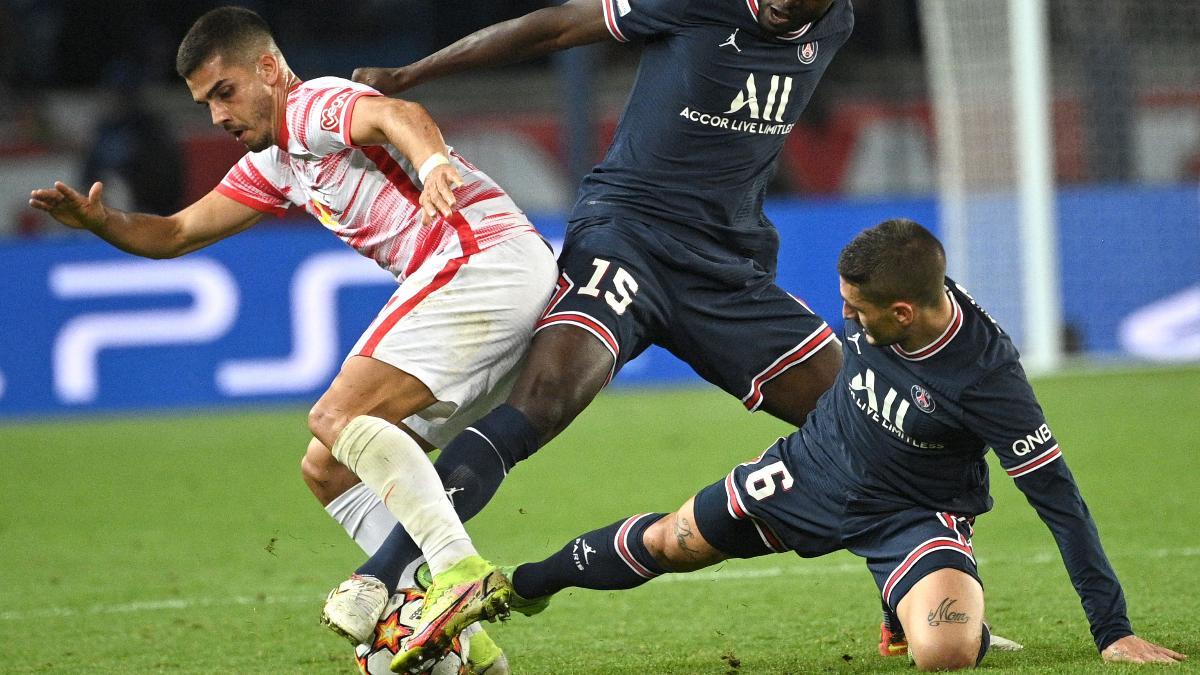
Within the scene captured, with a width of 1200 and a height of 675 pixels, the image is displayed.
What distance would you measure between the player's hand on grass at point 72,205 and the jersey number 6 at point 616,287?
1457 millimetres

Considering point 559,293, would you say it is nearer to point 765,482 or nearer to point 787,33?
point 765,482

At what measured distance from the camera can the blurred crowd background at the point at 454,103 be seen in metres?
14.3

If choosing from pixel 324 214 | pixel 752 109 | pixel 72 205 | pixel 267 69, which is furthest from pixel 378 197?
pixel 752 109

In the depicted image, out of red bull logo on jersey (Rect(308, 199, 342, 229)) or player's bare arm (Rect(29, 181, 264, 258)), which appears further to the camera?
player's bare arm (Rect(29, 181, 264, 258))

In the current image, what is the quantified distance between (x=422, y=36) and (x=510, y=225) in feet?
41.7

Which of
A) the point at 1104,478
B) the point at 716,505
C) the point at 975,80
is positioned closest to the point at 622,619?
the point at 716,505

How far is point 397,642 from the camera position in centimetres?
419

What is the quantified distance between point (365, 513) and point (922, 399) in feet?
5.48

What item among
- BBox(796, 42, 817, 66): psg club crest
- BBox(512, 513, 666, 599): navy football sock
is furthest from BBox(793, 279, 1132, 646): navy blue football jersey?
BBox(796, 42, 817, 66): psg club crest

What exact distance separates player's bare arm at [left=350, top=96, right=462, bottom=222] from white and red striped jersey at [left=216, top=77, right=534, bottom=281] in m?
0.16

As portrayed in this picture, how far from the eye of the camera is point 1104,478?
792 centimetres

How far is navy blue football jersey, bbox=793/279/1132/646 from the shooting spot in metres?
4.06

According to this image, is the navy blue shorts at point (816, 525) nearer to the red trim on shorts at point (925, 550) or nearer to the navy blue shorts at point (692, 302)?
the red trim on shorts at point (925, 550)

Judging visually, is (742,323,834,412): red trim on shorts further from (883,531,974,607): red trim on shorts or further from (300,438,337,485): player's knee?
(300,438,337,485): player's knee
